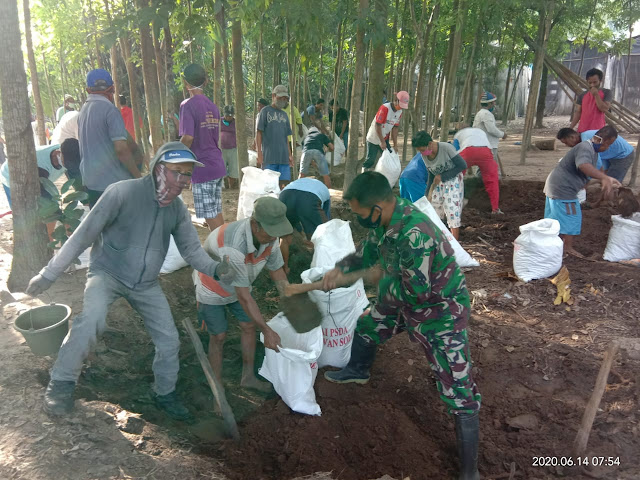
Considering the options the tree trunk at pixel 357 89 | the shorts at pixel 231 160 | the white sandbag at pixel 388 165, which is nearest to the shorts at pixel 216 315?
the tree trunk at pixel 357 89

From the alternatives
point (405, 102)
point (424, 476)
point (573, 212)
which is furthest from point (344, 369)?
point (405, 102)

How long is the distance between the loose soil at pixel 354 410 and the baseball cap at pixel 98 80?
167cm

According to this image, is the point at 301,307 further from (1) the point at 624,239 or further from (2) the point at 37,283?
(1) the point at 624,239

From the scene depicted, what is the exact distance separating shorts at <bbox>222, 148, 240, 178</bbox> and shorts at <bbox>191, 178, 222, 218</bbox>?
124 inches

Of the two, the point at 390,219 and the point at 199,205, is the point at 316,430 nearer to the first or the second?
the point at 390,219

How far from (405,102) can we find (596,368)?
15.5 feet

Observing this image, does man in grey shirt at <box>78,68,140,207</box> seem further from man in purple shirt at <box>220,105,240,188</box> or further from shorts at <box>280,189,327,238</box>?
man in purple shirt at <box>220,105,240,188</box>

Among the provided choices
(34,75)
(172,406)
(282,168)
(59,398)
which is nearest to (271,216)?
(172,406)

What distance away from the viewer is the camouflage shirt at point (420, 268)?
7.63ft

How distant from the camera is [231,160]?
26.2 ft

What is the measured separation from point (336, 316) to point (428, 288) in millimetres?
1109

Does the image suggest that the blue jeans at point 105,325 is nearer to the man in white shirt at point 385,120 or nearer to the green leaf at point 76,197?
the green leaf at point 76,197

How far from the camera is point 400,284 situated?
2.59 meters

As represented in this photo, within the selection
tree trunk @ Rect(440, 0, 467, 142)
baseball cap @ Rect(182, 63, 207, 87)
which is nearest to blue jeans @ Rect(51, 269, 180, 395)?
baseball cap @ Rect(182, 63, 207, 87)
